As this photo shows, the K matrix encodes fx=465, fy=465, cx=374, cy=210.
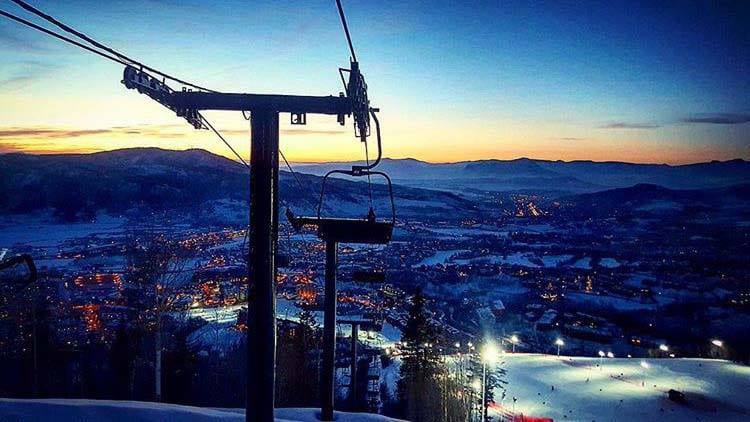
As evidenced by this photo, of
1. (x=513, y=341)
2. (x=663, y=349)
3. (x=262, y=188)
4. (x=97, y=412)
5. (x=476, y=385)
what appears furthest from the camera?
(x=513, y=341)

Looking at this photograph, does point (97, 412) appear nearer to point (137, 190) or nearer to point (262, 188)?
point (262, 188)

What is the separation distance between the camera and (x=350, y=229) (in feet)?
25.8

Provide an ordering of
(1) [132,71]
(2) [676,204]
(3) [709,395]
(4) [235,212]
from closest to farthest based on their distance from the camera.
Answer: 1. (1) [132,71]
2. (3) [709,395]
3. (4) [235,212]
4. (2) [676,204]

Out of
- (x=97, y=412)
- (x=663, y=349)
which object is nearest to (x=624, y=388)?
(x=663, y=349)

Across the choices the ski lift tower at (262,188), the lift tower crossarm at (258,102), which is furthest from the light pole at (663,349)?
the lift tower crossarm at (258,102)

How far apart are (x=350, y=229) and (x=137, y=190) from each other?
119158mm

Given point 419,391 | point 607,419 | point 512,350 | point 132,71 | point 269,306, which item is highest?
point 132,71

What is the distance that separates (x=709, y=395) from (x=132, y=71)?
36.9 metres

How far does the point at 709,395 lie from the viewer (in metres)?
29.6

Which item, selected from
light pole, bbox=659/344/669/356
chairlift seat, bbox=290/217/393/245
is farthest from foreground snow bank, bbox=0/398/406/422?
light pole, bbox=659/344/669/356

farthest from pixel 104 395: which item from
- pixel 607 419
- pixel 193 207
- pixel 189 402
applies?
pixel 193 207

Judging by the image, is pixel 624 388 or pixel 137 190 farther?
pixel 137 190

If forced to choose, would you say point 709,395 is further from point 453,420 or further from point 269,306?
point 269,306

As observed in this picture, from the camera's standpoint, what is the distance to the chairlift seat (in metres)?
7.68
